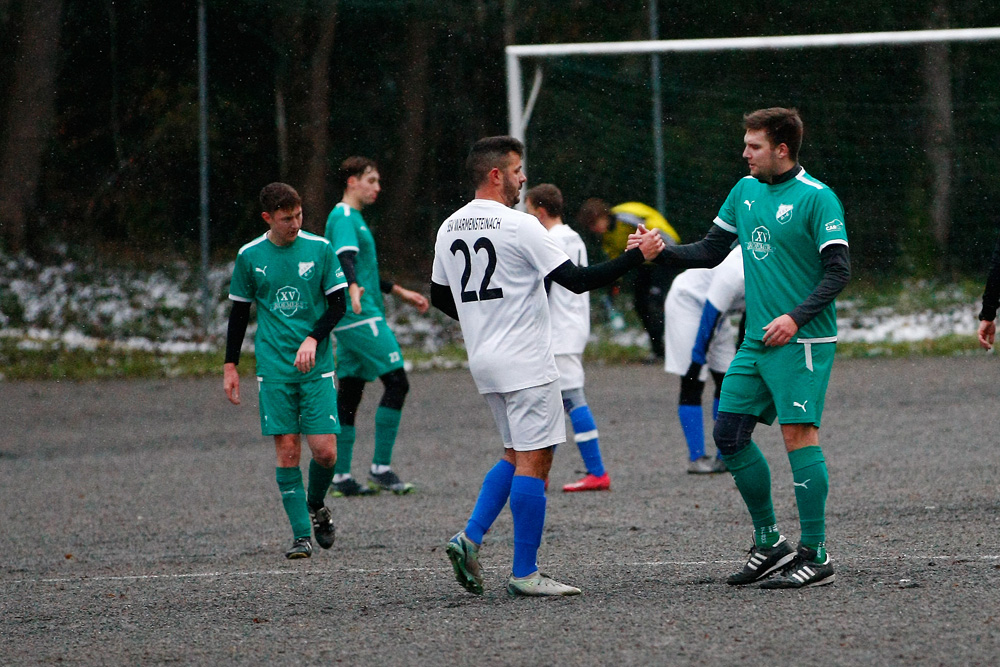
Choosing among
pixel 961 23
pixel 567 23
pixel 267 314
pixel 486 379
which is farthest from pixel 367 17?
pixel 486 379

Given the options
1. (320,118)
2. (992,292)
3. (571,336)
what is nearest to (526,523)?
(992,292)

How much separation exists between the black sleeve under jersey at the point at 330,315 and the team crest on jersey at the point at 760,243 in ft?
7.38

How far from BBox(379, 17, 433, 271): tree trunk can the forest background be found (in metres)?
0.03

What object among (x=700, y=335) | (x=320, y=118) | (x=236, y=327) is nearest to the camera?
(x=236, y=327)

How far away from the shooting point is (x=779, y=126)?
5.43 m

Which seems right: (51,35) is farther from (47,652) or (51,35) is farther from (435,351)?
(47,652)

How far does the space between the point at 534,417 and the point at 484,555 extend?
55.0 inches

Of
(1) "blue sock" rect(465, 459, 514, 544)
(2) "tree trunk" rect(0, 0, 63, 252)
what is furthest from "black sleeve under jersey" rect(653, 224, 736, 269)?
(2) "tree trunk" rect(0, 0, 63, 252)

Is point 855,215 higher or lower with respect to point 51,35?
lower

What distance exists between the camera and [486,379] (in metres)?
5.48

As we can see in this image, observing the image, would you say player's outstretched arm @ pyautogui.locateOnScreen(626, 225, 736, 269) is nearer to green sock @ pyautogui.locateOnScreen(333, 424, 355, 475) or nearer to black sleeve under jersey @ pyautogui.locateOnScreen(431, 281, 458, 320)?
black sleeve under jersey @ pyautogui.locateOnScreen(431, 281, 458, 320)

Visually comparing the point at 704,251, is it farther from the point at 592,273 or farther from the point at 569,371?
the point at 569,371

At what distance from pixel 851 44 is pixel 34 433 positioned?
1020cm

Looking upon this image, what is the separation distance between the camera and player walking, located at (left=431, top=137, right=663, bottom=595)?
17.6ft
